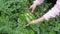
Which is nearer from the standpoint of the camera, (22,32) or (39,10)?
(22,32)

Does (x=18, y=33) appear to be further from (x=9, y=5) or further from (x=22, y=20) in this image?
(x=9, y=5)

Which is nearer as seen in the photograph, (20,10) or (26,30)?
(26,30)

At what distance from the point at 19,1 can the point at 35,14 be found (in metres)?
0.30

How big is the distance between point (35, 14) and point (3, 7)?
0.41 m

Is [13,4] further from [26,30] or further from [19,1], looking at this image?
[26,30]

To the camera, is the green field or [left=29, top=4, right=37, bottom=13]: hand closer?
the green field

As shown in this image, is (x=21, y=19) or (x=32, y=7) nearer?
(x=21, y=19)

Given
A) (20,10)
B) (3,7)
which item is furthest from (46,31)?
(3,7)

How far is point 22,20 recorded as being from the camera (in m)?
2.41

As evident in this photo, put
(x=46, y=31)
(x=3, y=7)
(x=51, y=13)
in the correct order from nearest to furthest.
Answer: (x=51, y=13)
(x=46, y=31)
(x=3, y=7)

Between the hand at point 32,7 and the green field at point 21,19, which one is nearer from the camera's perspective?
the green field at point 21,19

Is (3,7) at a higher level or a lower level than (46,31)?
higher

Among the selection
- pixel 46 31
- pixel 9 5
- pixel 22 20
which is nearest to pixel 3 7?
pixel 9 5

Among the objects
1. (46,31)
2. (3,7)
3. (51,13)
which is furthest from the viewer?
(3,7)
